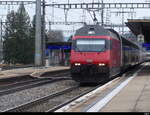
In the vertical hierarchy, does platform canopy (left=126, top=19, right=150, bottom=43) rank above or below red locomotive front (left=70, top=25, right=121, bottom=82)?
above

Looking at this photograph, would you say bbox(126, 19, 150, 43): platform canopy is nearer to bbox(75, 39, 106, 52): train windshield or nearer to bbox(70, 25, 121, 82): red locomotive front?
bbox(70, 25, 121, 82): red locomotive front

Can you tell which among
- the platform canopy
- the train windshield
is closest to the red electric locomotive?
the train windshield

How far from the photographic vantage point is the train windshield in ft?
75.4

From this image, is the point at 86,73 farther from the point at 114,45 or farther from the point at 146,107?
the point at 146,107

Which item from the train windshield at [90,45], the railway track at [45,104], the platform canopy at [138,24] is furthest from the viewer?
the platform canopy at [138,24]

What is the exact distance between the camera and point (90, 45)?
2314 cm

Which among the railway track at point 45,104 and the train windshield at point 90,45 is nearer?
the railway track at point 45,104

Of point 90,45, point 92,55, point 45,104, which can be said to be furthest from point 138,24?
point 45,104

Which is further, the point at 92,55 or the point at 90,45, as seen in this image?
the point at 90,45

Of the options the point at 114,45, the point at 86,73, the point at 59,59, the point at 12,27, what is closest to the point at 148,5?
the point at 59,59

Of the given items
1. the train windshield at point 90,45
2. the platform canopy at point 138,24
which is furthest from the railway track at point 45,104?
the platform canopy at point 138,24

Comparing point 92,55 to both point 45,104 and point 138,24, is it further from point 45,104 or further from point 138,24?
point 138,24

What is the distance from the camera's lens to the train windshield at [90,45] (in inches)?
904

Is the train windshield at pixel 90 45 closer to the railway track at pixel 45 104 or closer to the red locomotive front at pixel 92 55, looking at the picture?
the red locomotive front at pixel 92 55
